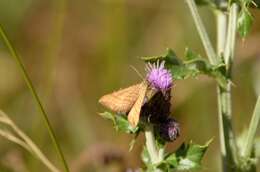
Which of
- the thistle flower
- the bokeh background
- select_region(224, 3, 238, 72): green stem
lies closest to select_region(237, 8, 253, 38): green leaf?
select_region(224, 3, 238, 72): green stem

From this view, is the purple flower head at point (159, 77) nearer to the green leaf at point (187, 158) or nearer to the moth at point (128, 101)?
the moth at point (128, 101)

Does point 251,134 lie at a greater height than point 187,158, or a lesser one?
lesser

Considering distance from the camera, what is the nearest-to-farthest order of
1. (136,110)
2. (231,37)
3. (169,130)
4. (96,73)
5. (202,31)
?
1. (136,110)
2. (169,130)
3. (202,31)
4. (231,37)
5. (96,73)

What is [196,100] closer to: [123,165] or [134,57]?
[134,57]

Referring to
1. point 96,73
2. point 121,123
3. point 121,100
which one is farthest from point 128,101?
point 96,73

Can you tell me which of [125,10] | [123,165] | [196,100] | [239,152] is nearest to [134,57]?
[125,10]

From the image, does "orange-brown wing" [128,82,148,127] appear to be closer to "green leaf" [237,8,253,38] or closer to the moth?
the moth

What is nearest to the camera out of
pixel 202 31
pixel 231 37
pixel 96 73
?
pixel 202 31

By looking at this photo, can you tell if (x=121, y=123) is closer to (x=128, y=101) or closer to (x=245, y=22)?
(x=128, y=101)

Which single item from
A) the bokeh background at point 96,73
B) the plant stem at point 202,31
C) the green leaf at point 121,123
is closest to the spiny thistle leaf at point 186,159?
the green leaf at point 121,123
